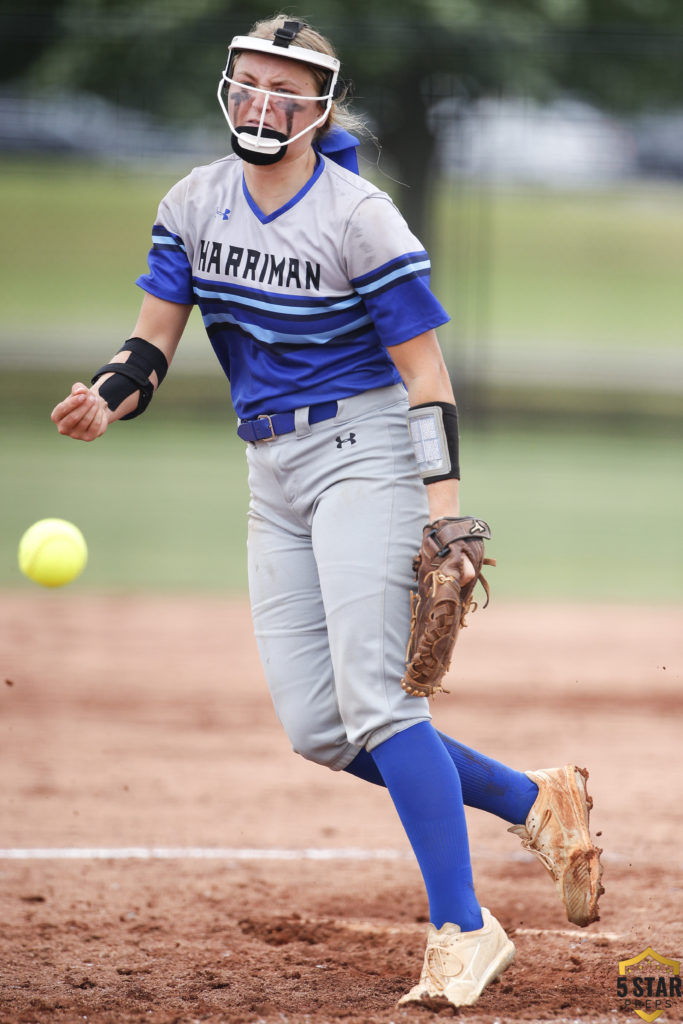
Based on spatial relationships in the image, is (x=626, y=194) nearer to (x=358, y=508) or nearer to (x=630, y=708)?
(x=630, y=708)

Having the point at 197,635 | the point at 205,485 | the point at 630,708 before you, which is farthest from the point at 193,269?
the point at 205,485

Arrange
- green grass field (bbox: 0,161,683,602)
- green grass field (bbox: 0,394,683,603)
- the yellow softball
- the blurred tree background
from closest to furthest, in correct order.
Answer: the yellow softball → green grass field (bbox: 0,394,683,603) → green grass field (bbox: 0,161,683,602) → the blurred tree background

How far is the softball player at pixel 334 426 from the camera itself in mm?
2666

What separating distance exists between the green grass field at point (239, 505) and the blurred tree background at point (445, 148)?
0.17ft

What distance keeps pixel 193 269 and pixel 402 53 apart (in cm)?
1424

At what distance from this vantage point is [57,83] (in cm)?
1616

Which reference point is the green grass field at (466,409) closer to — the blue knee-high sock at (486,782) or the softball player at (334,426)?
the blue knee-high sock at (486,782)

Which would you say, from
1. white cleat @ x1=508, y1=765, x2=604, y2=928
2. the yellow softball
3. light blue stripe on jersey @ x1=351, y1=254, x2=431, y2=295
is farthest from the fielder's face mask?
white cleat @ x1=508, y1=765, x2=604, y2=928

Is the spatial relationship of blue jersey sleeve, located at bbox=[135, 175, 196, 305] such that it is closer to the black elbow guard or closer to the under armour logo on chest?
the black elbow guard

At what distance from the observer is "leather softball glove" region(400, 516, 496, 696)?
2602mm

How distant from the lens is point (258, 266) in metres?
2.75

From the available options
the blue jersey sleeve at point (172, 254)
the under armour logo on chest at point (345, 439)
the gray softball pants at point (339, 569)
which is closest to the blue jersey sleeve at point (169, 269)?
the blue jersey sleeve at point (172, 254)

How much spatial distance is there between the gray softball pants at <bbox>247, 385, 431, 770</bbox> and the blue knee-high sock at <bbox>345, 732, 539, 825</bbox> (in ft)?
0.34

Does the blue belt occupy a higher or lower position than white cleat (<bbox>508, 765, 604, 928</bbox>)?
higher
